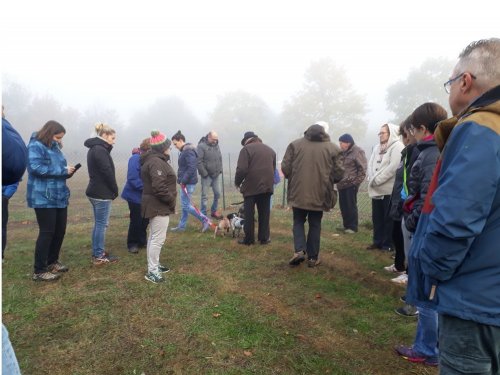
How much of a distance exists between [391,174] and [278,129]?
5176 cm

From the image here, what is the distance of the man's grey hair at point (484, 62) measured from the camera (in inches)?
68.0

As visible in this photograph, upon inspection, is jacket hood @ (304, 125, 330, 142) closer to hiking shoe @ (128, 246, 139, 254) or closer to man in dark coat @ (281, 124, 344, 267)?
man in dark coat @ (281, 124, 344, 267)

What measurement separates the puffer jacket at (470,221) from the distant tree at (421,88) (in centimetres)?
5003

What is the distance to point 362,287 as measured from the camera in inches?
188

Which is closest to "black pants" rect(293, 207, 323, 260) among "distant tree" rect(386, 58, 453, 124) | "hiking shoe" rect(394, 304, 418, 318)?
"hiking shoe" rect(394, 304, 418, 318)

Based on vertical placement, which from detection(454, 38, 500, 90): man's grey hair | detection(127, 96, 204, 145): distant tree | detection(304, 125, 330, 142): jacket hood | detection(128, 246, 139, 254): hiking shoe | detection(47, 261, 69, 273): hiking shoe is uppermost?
detection(127, 96, 204, 145): distant tree

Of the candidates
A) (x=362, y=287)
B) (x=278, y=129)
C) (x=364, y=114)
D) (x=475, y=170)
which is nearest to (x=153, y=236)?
(x=362, y=287)

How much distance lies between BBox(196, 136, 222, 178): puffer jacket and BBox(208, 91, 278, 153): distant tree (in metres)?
43.3

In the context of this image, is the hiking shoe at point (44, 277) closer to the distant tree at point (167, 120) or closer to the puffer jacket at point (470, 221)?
the puffer jacket at point (470, 221)

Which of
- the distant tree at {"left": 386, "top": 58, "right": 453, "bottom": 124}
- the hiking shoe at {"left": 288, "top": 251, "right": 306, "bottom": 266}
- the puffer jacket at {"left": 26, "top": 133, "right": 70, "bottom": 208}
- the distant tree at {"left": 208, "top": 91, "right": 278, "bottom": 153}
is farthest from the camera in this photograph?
the distant tree at {"left": 208, "top": 91, "right": 278, "bottom": 153}

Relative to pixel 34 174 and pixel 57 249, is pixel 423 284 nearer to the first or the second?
pixel 34 174

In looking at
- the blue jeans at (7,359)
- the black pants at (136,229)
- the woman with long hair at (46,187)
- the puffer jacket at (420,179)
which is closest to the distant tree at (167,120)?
the black pants at (136,229)

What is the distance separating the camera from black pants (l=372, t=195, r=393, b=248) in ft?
20.9

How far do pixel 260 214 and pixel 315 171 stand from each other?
1941mm
